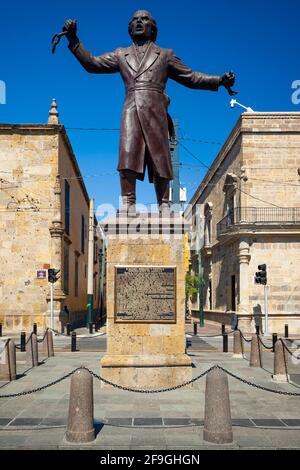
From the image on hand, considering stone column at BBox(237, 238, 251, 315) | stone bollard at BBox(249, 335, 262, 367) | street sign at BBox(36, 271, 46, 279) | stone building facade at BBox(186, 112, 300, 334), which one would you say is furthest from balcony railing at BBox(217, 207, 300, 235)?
stone bollard at BBox(249, 335, 262, 367)

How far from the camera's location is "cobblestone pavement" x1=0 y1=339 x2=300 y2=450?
Result: 5062mm

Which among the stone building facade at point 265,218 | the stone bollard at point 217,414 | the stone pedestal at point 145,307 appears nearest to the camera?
the stone bollard at point 217,414

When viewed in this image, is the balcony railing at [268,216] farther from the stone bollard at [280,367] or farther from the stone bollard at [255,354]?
the stone bollard at [280,367]

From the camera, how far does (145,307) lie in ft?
24.4

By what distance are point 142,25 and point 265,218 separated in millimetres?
18537

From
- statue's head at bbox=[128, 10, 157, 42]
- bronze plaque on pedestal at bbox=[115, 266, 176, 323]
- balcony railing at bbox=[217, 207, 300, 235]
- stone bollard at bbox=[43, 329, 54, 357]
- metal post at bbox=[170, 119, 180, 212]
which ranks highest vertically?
metal post at bbox=[170, 119, 180, 212]

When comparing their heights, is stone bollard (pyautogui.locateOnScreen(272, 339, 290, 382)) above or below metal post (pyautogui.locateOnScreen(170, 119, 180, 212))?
below

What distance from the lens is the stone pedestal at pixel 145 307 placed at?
7.27 metres

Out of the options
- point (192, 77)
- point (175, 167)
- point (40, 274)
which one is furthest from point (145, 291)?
point (175, 167)

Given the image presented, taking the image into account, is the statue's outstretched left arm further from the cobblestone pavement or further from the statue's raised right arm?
the cobblestone pavement

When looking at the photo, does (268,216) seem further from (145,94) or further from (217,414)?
(217,414)

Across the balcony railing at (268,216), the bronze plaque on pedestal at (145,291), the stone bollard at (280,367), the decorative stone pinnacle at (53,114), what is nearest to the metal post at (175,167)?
the balcony railing at (268,216)

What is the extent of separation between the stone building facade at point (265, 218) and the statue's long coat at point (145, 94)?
1741 cm
